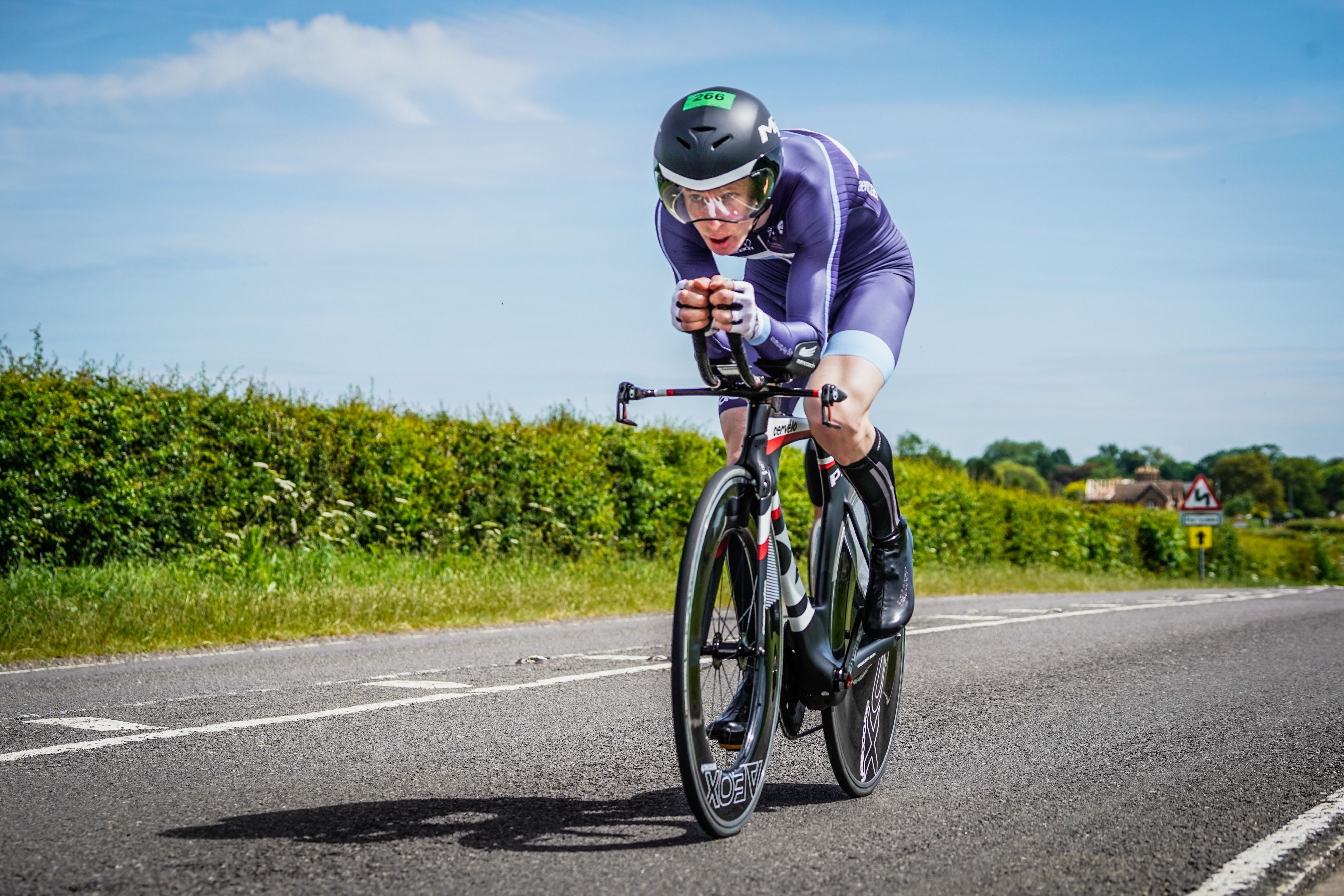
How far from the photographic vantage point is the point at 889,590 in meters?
4.40

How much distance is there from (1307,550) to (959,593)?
148 ft

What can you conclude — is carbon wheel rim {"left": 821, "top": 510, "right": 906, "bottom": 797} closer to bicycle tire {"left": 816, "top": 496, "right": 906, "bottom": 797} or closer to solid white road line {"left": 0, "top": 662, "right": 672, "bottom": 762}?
bicycle tire {"left": 816, "top": 496, "right": 906, "bottom": 797}

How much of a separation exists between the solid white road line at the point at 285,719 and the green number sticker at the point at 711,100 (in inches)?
75.1

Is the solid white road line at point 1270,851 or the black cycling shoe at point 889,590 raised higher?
the black cycling shoe at point 889,590

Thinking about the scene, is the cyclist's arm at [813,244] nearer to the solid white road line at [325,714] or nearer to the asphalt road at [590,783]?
the solid white road line at [325,714]

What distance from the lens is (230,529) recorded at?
13.2 metres

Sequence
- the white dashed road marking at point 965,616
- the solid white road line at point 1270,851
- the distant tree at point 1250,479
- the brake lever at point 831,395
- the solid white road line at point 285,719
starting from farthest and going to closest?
the distant tree at point 1250,479 < the white dashed road marking at point 965,616 < the solid white road line at point 285,719 < the brake lever at point 831,395 < the solid white road line at point 1270,851

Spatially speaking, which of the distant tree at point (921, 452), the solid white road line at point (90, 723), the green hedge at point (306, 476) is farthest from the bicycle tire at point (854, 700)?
the distant tree at point (921, 452)

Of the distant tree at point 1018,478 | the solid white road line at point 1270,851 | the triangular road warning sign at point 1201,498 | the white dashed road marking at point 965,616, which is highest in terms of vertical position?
the distant tree at point 1018,478

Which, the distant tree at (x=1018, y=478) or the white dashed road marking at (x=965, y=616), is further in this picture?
the distant tree at (x=1018, y=478)

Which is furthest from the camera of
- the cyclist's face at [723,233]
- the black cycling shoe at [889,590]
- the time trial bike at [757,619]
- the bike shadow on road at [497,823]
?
the black cycling shoe at [889,590]

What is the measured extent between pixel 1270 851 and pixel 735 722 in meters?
1.58

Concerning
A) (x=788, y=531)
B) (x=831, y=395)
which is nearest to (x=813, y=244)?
(x=831, y=395)

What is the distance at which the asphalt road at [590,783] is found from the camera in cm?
334
